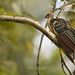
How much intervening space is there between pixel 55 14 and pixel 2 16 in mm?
556

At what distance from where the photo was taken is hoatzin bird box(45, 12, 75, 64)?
2598 millimetres

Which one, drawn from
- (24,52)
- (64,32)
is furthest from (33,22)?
(24,52)

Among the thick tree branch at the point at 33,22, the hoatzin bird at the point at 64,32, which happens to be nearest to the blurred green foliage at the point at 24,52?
the hoatzin bird at the point at 64,32

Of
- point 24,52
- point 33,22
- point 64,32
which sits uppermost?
point 33,22

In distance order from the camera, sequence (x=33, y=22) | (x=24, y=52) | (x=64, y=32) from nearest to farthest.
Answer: (x=33, y=22) → (x=64, y=32) → (x=24, y=52)

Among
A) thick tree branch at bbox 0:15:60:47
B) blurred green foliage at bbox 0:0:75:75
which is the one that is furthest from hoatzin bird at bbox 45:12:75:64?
blurred green foliage at bbox 0:0:75:75

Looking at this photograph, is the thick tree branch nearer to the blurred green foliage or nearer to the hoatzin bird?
the hoatzin bird

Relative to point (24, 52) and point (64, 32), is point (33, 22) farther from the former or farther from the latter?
point (24, 52)

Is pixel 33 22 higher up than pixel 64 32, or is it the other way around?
pixel 33 22

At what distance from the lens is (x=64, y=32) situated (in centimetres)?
270

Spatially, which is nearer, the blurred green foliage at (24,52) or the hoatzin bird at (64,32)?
the hoatzin bird at (64,32)

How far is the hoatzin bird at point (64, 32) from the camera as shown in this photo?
260 centimetres

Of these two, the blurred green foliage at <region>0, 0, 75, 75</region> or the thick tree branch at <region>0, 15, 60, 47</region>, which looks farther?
the blurred green foliage at <region>0, 0, 75, 75</region>

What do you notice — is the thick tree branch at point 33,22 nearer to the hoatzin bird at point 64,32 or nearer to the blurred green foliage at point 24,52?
the hoatzin bird at point 64,32
